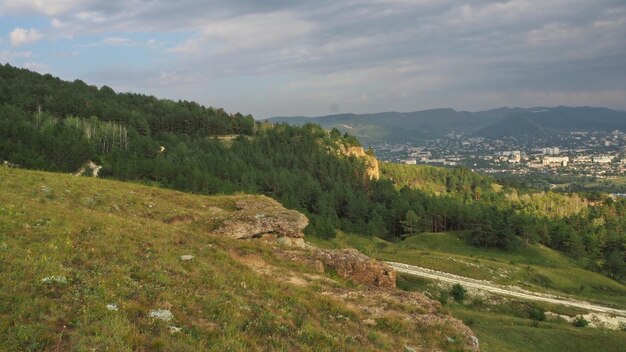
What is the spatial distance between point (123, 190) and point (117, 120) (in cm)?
15267

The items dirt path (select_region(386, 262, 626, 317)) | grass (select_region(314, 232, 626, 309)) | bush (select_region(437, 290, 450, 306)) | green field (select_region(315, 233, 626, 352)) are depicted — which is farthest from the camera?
grass (select_region(314, 232, 626, 309))

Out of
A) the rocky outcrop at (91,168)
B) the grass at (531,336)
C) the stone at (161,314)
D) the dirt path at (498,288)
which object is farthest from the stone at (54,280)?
the rocky outcrop at (91,168)

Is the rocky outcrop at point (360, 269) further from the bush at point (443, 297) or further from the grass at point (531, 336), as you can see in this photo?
the bush at point (443, 297)

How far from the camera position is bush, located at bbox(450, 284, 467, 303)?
57.4 m

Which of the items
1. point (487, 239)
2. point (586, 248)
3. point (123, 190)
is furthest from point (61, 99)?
point (586, 248)

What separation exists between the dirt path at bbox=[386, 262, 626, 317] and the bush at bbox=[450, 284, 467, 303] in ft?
18.4

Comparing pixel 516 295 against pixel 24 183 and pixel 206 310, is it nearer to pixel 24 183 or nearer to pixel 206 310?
pixel 206 310

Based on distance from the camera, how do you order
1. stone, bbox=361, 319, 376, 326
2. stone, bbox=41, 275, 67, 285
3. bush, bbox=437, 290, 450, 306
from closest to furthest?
stone, bbox=41, 275, 67, 285
stone, bbox=361, 319, 376, 326
bush, bbox=437, 290, 450, 306

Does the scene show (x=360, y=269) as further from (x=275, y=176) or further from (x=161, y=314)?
(x=275, y=176)

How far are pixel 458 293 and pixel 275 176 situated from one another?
9325cm

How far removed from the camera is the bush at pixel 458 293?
57406 millimetres

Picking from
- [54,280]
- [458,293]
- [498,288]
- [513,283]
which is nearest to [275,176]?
[513,283]

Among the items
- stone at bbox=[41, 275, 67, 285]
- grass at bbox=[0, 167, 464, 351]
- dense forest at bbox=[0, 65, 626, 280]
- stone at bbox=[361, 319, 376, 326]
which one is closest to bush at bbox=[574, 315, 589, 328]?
grass at bbox=[0, 167, 464, 351]

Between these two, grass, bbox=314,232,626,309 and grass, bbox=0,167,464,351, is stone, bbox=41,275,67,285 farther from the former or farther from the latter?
grass, bbox=314,232,626,309
